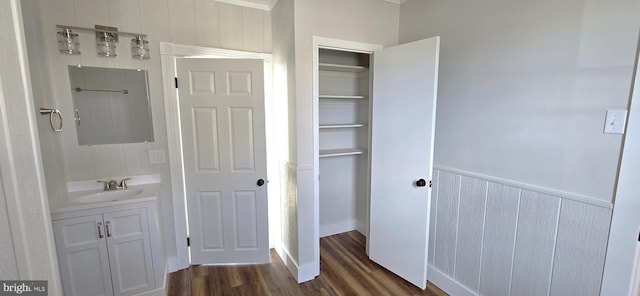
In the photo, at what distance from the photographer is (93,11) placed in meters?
1.96

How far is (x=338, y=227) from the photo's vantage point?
10.6ft

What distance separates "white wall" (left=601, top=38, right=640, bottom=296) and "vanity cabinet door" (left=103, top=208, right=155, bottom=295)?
2797 millimetres

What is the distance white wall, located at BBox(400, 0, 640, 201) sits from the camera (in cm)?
129

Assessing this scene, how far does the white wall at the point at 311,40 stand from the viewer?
2.07 m

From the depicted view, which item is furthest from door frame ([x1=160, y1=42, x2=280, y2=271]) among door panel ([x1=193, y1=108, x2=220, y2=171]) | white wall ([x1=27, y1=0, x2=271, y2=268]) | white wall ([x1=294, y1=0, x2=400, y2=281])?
white wall ([x1=294, y1=0, x2=400, y2=281])

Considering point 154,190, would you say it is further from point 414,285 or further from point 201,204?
point 414,285

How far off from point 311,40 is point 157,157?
5.37 feet

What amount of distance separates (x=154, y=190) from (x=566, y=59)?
284cm

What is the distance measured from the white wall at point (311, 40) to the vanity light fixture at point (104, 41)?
48.7 inches

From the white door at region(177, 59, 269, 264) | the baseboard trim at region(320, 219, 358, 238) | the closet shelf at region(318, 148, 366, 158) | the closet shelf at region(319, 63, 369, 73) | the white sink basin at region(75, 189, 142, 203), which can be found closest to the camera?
the white sink basin at region(75, 189, 142, 203)

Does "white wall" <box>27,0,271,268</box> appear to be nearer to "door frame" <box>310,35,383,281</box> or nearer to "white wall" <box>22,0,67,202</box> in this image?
"white wall" <box>22,0,67,202</box>

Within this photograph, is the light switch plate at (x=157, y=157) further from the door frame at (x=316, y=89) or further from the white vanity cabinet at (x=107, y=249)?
the door frame at (x=316, y=89)

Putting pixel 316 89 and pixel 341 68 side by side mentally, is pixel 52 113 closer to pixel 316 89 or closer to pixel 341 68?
pixel 316 89

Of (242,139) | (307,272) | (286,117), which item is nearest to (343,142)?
(286,117)
